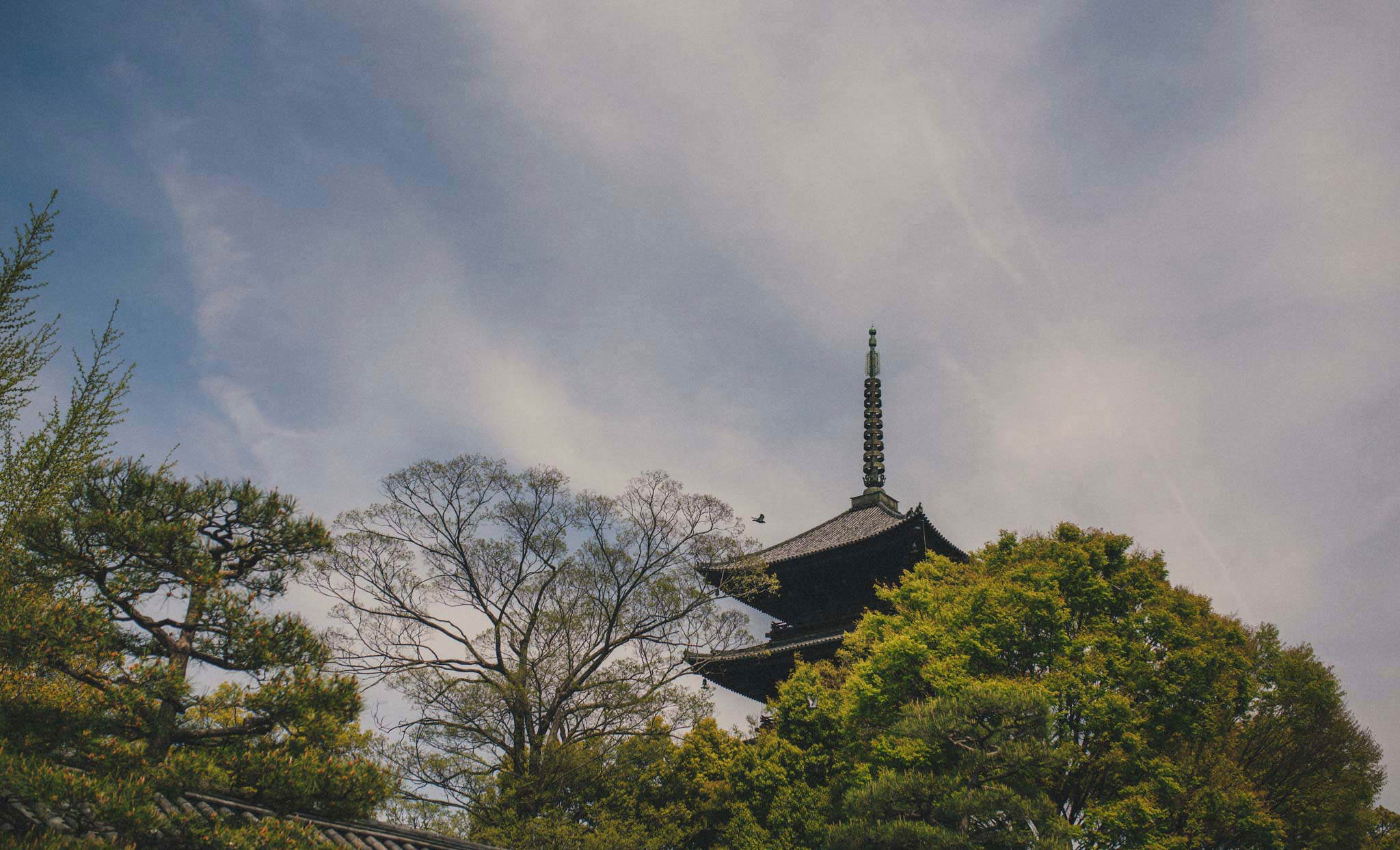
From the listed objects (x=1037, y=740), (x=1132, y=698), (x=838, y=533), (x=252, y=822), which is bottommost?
(x=252, y=822)

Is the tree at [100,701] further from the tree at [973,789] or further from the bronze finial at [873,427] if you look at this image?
the bronze finial at [873,427]

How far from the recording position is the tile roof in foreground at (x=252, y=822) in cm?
594

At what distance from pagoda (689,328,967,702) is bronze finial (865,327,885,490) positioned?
2.40 m

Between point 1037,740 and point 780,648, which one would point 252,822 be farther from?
point 780,648

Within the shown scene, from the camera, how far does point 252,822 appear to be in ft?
24.0

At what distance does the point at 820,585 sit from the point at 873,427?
24.7ft

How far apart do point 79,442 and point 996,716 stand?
432 inches

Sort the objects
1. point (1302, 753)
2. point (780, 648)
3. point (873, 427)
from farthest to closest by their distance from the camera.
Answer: point (873, 427)
point (780, 648)
point (1302, 753)

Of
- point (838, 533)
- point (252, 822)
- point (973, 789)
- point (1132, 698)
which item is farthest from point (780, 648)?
point (252, 822)

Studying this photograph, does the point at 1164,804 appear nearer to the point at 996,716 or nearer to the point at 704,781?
the point at 996,716

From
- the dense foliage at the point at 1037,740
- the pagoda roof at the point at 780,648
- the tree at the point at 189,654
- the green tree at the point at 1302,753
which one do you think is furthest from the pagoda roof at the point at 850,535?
the tree at the point at 189,654

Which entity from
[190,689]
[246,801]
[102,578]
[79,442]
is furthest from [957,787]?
[79,442]

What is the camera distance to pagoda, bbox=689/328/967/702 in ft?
65.0

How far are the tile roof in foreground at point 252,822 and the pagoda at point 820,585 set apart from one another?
9272 millimetres
